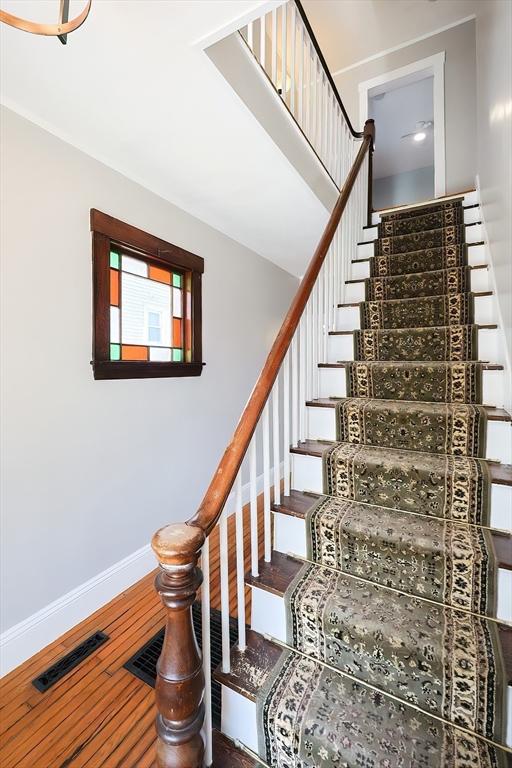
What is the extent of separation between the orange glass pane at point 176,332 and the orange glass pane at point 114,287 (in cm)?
50

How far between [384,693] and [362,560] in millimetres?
375

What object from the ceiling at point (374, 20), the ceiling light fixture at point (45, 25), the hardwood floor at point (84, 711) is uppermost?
the ceiling at point (374, 20)

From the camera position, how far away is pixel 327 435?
1.84m

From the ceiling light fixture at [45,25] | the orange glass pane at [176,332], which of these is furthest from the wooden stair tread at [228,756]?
the orange glass pane at [176,332]

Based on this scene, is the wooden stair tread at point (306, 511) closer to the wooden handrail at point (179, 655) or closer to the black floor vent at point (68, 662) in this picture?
the wooden handrail at point (179, 655)

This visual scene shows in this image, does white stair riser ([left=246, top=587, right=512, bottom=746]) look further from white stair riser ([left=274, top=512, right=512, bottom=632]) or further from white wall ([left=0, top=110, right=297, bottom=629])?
white wall ([left=0, top=110, right=297, bottom=629])

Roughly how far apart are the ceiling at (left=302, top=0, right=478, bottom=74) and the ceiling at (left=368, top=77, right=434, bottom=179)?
467 mm

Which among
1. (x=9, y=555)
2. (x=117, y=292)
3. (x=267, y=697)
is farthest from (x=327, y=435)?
(x=9, y=555)

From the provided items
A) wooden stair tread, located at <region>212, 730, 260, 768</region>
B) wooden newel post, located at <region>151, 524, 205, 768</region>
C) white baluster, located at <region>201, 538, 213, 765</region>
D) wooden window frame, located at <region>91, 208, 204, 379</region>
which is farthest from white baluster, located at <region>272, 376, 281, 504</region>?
wooden window frame, located at <region>91, 208, 204, 379</region>

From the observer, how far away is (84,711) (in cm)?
136

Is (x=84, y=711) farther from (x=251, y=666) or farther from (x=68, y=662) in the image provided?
(x=251, y=666)

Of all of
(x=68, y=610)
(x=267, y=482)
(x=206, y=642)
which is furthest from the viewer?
(x=68, y=610)

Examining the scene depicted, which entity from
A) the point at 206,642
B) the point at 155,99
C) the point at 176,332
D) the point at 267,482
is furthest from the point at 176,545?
the point at 176,332

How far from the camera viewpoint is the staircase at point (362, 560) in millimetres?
918
